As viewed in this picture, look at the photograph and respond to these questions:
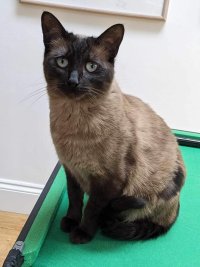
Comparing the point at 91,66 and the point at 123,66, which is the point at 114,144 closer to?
the point at 91,66

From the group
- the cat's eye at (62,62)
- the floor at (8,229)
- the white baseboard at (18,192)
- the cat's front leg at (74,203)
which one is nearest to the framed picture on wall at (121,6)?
the cat's eye at (62,62)

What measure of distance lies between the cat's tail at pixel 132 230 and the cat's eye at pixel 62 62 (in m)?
0.51

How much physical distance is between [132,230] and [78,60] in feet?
1.79

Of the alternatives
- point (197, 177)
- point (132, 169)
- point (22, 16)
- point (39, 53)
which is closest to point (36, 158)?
point (39, 53)

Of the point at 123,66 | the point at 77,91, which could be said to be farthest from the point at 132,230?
the point at 123,66

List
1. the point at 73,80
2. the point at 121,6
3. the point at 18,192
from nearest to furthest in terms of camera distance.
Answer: the point at 73,80, the point at 121,6, the point at 18,192

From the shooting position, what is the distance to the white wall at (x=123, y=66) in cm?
166

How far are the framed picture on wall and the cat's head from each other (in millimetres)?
732

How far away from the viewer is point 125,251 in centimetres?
101

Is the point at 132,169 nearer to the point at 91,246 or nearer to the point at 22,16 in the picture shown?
the point at 91,246

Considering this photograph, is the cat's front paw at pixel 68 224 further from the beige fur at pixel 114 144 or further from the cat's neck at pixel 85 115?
the cat's neck at pixel 85 115

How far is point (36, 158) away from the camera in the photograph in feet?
6.42

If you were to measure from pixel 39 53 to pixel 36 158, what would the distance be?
1.99 feet

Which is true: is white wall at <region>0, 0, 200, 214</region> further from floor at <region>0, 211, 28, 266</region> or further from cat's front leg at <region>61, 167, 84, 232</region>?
cat's front leg at <region>61, 167, 84, 232</region>
